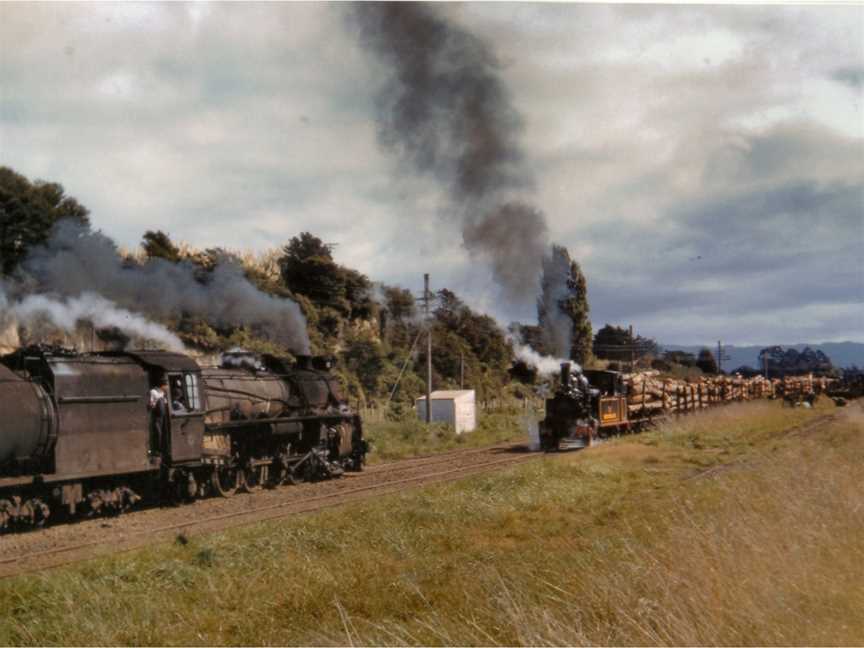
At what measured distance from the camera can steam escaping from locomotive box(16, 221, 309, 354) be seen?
61.9ft

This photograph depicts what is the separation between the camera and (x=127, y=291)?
2027 centimetres

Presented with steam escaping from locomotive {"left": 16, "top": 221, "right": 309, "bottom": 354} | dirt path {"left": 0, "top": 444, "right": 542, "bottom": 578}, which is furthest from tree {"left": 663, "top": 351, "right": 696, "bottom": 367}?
steam escaping from locomotive {"left": 16, "top": 221, "right": 309, "bottom": 354}

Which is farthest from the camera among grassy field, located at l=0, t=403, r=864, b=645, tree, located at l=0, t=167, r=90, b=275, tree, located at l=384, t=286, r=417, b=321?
tree, located at l=384, t=286, r=417, b=321

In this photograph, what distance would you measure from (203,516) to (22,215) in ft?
55.2

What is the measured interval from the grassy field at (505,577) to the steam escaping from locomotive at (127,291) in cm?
756

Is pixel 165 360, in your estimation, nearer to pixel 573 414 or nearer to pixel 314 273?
pixel 573 414

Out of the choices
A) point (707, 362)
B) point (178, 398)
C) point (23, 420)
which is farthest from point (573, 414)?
point (707, 362)

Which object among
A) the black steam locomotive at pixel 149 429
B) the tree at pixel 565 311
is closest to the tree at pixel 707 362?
the tree at pixel 565 311

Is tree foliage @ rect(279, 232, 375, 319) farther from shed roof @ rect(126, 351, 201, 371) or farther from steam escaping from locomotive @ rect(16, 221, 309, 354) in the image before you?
shed roof @ rect(126, 351, 201, 371)

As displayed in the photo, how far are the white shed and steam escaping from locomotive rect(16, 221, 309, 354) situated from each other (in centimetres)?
1165

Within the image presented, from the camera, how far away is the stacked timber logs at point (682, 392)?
3438 centimetres

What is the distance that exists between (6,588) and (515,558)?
5.99m

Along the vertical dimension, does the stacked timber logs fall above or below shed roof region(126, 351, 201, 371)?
below

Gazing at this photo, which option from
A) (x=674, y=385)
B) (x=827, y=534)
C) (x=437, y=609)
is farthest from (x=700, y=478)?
(x=674, y=385)
